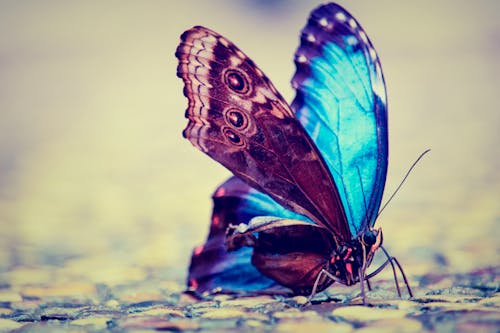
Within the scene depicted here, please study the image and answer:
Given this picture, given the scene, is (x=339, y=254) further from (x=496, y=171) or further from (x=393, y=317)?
(x=496, y=171)

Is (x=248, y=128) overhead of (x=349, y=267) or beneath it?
overhead

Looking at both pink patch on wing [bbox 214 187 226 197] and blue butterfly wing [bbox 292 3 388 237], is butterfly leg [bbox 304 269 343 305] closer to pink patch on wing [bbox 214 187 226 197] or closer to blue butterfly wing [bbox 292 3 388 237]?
blue butterfly wing [bbox 292 3 388 237]

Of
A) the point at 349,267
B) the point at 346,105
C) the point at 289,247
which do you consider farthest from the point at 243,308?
the point at 346,105

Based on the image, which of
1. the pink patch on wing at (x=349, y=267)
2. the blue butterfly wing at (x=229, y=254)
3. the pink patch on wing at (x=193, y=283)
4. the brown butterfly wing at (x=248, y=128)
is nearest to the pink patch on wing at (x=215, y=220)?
the blue butterfly wing at (x=229, y=254)

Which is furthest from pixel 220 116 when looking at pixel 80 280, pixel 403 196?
pixel 403 196

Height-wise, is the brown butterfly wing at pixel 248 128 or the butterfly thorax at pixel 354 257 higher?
the brown butterfly wing at pixel 248 128

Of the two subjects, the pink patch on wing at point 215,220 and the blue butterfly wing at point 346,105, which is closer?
the blue butterfly wing at point 346,105

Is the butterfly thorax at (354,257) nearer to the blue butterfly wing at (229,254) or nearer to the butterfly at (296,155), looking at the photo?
the butterfly at (296,155)

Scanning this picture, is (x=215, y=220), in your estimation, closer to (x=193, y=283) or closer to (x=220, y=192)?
(x=220, y=192)
